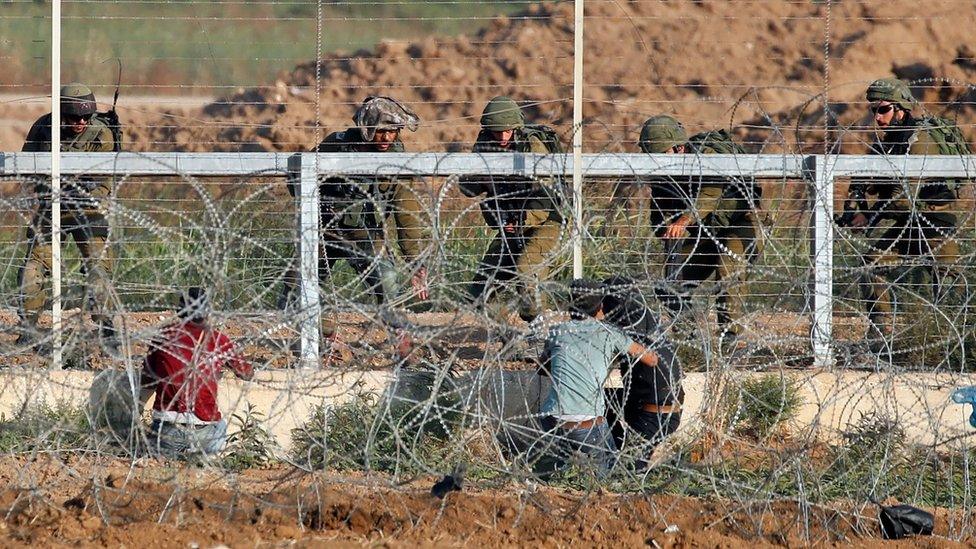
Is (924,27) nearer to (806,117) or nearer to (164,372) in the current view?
(806,117)

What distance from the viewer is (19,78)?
2162 centimetres

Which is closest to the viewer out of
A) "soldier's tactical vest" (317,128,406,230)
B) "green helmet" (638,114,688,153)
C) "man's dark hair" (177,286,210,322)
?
"man's dark hair" (177,286,210,322)

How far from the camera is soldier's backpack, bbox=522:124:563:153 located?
27.4ft

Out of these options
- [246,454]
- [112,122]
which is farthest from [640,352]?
[112,122]

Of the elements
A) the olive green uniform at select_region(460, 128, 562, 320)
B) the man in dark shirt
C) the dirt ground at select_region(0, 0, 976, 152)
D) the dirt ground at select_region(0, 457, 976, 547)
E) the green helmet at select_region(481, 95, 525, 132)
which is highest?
the dirt ground at select_region(0, 0, 976, 152)

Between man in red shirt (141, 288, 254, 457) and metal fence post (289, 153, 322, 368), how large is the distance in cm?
32

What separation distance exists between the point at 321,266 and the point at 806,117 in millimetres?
10614

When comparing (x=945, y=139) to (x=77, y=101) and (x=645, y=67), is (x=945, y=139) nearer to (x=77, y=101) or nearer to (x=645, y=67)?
(x=77, y=101)

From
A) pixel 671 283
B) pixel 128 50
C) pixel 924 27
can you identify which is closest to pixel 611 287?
pixel 671 283

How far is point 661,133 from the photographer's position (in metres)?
8.67

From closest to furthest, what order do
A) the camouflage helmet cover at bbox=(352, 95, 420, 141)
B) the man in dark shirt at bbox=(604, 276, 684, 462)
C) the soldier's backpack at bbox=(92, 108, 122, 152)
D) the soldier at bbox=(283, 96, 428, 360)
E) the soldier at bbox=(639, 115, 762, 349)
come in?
the man in dark shirt at bbox=(604, 276, 684, 462), the soldier at bbox=(283, 96, 428, 360), the soldier at bbox=(639, 115, 762, 349), the camouflage helmet cover at bbox=(352, 95, 420, 141), the soldier's backpack at bbox=(92, 108, 122, 152)

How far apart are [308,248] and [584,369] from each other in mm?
1694

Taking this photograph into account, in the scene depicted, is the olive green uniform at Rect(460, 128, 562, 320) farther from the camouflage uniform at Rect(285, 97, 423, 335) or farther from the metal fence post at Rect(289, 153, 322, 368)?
the metal fence post at Rect(289, 153, 322, 368)

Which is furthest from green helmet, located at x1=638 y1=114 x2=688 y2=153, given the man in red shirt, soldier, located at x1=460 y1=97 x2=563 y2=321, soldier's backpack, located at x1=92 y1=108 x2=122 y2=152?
soldier's backpack, located at x1=92 y1=108 x2=122 y2=152
